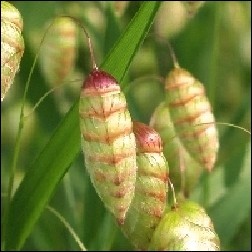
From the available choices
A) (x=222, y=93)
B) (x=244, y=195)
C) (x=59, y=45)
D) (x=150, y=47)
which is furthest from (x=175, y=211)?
(x=222, y=93)

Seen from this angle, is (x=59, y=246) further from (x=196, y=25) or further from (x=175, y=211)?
(x=175, y=211)

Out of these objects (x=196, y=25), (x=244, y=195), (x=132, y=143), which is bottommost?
(x=244, y=195)

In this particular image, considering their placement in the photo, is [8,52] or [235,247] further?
[235,247]

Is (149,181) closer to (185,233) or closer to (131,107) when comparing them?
(185,233)

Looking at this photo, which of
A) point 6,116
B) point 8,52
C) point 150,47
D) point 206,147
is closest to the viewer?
point 8,52

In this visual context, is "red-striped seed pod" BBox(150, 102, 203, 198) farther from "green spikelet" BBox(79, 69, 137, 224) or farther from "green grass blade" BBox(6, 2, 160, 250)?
"green spikelet" BBox(79, 69, 137, 224)

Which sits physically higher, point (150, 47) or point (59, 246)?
point (150, 47)

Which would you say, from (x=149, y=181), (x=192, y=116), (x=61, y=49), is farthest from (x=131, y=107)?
(x=149, y=181)

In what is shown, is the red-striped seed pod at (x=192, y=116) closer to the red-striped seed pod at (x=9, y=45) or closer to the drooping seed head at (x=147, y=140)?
the drooping seed head at (x=147, y=140)
